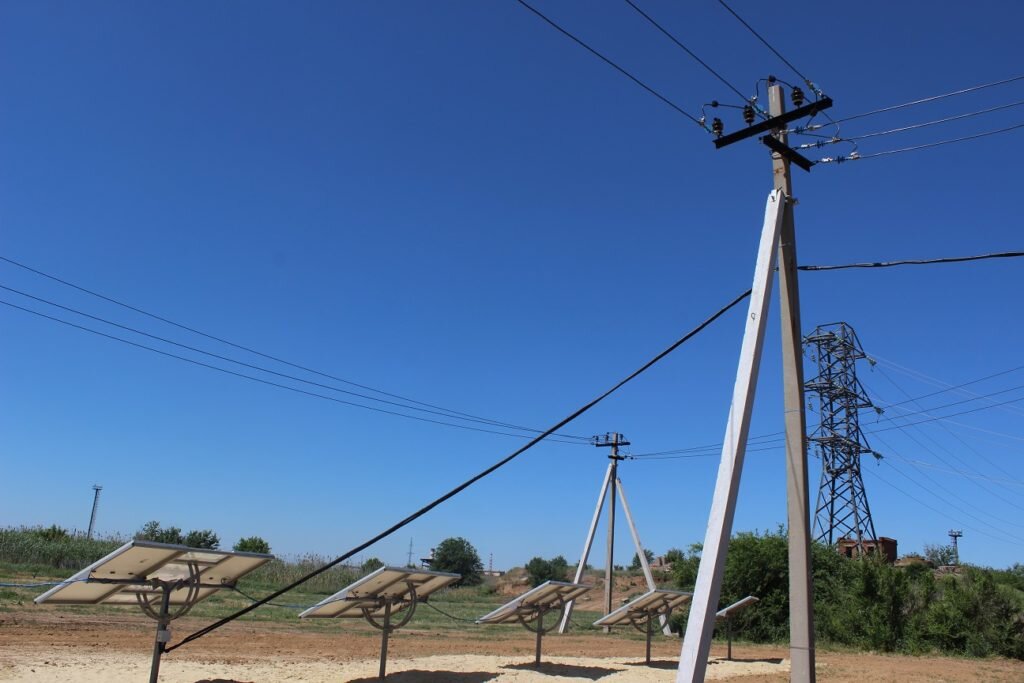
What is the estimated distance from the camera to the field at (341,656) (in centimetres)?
1325

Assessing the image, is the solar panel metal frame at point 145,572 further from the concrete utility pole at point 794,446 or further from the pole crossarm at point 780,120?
the pole crossarm at point 780,120

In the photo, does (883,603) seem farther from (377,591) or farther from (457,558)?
(457,558)

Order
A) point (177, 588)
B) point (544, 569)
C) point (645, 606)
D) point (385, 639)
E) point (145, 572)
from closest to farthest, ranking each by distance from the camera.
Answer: point (145, 572), point (177, 588), point (385, 639), point (645, 606), point (544, 569)

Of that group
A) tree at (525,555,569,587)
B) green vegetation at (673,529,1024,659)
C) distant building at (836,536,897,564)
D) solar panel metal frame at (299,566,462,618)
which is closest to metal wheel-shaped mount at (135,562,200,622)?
solar panel metal frame at (299,566,462,618)

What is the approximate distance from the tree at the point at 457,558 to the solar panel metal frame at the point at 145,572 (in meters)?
62.6

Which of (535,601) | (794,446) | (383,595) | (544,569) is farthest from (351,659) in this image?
(544,569)

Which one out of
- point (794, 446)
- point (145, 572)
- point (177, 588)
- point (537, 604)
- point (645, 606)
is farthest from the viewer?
point (645, 606)

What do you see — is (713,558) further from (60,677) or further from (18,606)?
(18,606)

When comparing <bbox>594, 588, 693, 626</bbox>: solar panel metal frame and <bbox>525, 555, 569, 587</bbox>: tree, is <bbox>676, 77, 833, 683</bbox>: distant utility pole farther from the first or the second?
<bbox>525, 555, 569, 587</bbox>: tree

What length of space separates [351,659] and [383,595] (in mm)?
3970

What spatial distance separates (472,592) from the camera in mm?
56750

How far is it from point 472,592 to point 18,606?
38451 mm

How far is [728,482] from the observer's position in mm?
7449

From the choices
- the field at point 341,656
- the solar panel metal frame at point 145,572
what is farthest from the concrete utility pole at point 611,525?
the solar panel metal frame at point 145,572
